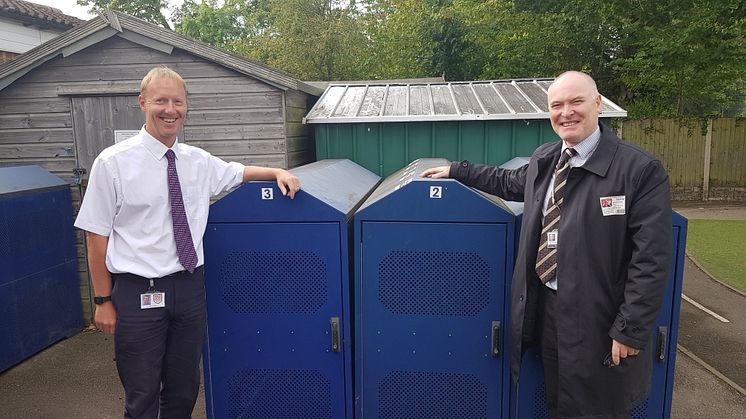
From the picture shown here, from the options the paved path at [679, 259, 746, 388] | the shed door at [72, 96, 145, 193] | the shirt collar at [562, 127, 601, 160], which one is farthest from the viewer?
the shed door at [72, 96, 145, 193]

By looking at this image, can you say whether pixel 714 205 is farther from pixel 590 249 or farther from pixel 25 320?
pixel 25 320

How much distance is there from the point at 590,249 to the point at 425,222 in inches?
37.0

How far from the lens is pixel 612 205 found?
2.28 m

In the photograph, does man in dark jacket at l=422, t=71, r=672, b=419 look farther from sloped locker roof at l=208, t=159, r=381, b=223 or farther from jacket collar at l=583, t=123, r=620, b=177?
sloped locker roof at l=208, t=159, r=381, b=223

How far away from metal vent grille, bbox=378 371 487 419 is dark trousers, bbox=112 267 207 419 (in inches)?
44.6

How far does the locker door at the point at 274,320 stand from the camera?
3.07m

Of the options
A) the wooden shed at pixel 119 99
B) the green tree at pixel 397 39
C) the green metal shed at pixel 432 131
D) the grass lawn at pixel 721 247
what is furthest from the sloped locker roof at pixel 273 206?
the green tree at pixel 397 39

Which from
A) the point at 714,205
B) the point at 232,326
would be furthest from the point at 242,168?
the point at 714,205

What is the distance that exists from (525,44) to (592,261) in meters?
15.6

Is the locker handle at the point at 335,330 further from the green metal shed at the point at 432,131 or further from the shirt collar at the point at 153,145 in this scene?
the green metal shed at the point at 432,131

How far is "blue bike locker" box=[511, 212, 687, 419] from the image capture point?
9.39 ft

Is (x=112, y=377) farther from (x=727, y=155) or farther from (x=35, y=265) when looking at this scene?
(x=727, y=155)

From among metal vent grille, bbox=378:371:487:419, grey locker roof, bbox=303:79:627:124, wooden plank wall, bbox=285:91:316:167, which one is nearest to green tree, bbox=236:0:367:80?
grey locker roof, bbox=303:79:627:124

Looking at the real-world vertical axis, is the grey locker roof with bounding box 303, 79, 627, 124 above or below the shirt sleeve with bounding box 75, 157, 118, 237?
above
